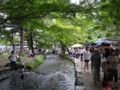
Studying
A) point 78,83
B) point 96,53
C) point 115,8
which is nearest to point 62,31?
point 96,53

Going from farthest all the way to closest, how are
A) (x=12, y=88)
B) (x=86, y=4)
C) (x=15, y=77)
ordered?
(x=15, y=77) → (x=12, y=88) → (x=86, y=4)

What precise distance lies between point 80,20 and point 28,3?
2912 mm

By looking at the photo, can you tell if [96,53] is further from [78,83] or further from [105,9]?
[105,9]

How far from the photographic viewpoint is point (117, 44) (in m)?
9.91

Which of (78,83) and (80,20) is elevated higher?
(80,20)

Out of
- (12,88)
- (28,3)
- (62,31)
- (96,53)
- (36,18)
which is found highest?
(28,3)

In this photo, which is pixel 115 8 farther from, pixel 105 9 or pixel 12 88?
pixel 12 88

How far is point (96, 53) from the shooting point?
27.7 ft

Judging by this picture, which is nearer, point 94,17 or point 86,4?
point 86,4

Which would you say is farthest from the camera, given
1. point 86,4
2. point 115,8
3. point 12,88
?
point 12,88

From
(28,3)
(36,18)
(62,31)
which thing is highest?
(28,3)

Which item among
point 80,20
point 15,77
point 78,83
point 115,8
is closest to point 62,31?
point 80,20

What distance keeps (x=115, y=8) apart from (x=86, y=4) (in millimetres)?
1240

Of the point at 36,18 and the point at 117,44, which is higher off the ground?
the point at 36,18
